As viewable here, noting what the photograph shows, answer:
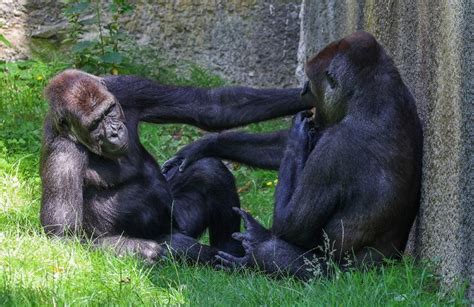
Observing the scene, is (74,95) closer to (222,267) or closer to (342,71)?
(222,267)

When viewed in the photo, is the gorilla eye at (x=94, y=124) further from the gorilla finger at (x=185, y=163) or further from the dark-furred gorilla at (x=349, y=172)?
the dark-furred gorilla at (x=349, y=172)

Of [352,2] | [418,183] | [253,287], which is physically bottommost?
[253,287]

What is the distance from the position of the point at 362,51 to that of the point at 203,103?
3.31ft

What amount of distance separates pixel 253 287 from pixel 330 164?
68 cm

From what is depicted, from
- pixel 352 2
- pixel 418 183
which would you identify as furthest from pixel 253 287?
pixel 352 2

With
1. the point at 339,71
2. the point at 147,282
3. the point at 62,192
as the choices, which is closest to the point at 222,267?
the point at 147,282

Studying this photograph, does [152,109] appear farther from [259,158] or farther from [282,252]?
[282,252]

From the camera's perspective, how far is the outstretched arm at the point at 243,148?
5.11 m

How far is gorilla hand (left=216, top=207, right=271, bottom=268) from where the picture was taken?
179 inches

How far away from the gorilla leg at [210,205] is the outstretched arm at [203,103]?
0.26m

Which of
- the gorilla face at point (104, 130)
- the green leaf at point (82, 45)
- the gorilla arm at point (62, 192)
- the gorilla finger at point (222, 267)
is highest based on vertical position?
the green leaf at point (82, 45)

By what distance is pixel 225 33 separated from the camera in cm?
814

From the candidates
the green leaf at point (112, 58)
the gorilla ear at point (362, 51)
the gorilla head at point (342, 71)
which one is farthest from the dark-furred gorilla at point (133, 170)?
the green leaf at point (112, 58)

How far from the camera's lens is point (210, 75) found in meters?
8.09
